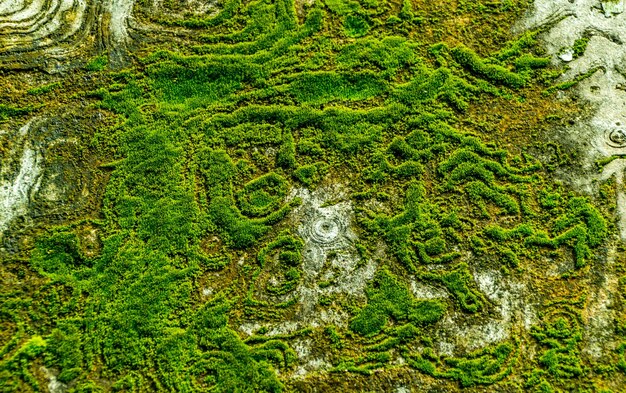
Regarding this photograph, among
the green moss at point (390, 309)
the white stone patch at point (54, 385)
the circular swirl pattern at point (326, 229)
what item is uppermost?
the circular swirl pattern at point (326, 229)

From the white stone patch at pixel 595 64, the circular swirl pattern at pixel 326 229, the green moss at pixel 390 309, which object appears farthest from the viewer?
the white stone patch at pixel 595 64

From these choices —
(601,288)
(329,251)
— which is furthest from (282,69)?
(601,288)

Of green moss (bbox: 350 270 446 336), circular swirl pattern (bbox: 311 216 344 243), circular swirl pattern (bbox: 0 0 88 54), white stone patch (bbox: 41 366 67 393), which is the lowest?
green moss (bbox: 350 270 446 336)

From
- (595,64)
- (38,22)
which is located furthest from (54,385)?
(595,64)

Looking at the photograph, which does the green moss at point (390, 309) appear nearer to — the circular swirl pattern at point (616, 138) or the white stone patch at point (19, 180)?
the circular swirl pattern at point (616, 138)

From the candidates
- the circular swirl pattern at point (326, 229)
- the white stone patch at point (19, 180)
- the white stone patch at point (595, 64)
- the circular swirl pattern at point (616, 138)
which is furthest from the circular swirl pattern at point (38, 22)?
the circular swirl pattern at point (616, 138)

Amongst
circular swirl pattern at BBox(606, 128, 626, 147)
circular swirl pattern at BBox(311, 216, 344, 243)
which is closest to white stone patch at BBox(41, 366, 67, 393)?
circular swirl pattern at BBox(311, 216, 344, 243)

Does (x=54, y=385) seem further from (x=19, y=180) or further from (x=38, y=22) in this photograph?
(x=38, y=22)

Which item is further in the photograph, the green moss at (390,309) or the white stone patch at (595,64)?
the white stone patch at (595,64)

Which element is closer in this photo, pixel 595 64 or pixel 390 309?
pixel 390 309

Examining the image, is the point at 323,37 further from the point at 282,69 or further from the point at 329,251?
the point at 329,251

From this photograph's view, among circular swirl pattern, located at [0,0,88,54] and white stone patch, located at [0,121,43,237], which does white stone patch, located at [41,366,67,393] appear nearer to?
white stone patch, located at [0,121,43,237]

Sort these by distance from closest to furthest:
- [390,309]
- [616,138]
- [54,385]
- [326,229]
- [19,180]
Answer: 1. [54,385]
2. [390,309]
3. [326,229]
4. [19,180]
5. [616,138]
